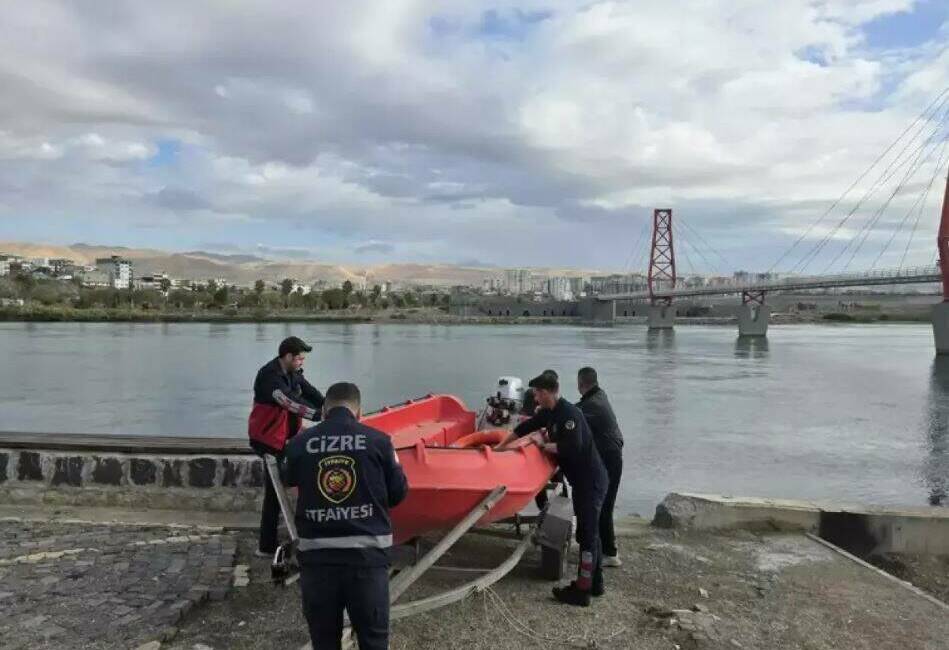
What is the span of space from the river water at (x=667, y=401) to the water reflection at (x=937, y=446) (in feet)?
0.15

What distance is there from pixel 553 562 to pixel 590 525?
0.50 metres

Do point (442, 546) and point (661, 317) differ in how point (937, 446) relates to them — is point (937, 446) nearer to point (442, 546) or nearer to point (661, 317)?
point (442, 546)

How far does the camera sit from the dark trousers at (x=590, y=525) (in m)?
4.41

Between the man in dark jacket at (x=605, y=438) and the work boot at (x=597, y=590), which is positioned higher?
the man in dark jacket at (x=605, y=438)

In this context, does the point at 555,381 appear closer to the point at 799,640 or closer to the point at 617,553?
the point at 617,553

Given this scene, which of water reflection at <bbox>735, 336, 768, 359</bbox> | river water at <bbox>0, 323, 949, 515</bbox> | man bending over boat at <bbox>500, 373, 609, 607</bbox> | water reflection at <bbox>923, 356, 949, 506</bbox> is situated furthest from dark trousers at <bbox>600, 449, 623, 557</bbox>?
water reflection at <bbox>735, 336, 768, 359</bbox>

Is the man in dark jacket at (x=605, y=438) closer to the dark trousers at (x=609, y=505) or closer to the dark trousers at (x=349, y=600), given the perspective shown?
the dark trousers at (x=609, y=505)

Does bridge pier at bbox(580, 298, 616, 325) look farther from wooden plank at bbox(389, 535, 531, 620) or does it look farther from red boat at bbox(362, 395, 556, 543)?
wooden plank at bbox(389, 535, 531, 620)

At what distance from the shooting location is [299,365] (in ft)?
16.4

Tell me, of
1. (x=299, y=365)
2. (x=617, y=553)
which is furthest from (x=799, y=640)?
(x=299, y=365)

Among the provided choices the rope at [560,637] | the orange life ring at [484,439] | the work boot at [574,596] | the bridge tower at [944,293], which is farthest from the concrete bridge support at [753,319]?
the rope at [560,637]

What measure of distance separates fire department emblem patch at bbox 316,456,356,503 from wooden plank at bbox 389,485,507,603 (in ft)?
4.14

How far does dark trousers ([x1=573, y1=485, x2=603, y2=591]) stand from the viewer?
4.41 m

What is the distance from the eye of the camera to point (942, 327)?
4947cm
